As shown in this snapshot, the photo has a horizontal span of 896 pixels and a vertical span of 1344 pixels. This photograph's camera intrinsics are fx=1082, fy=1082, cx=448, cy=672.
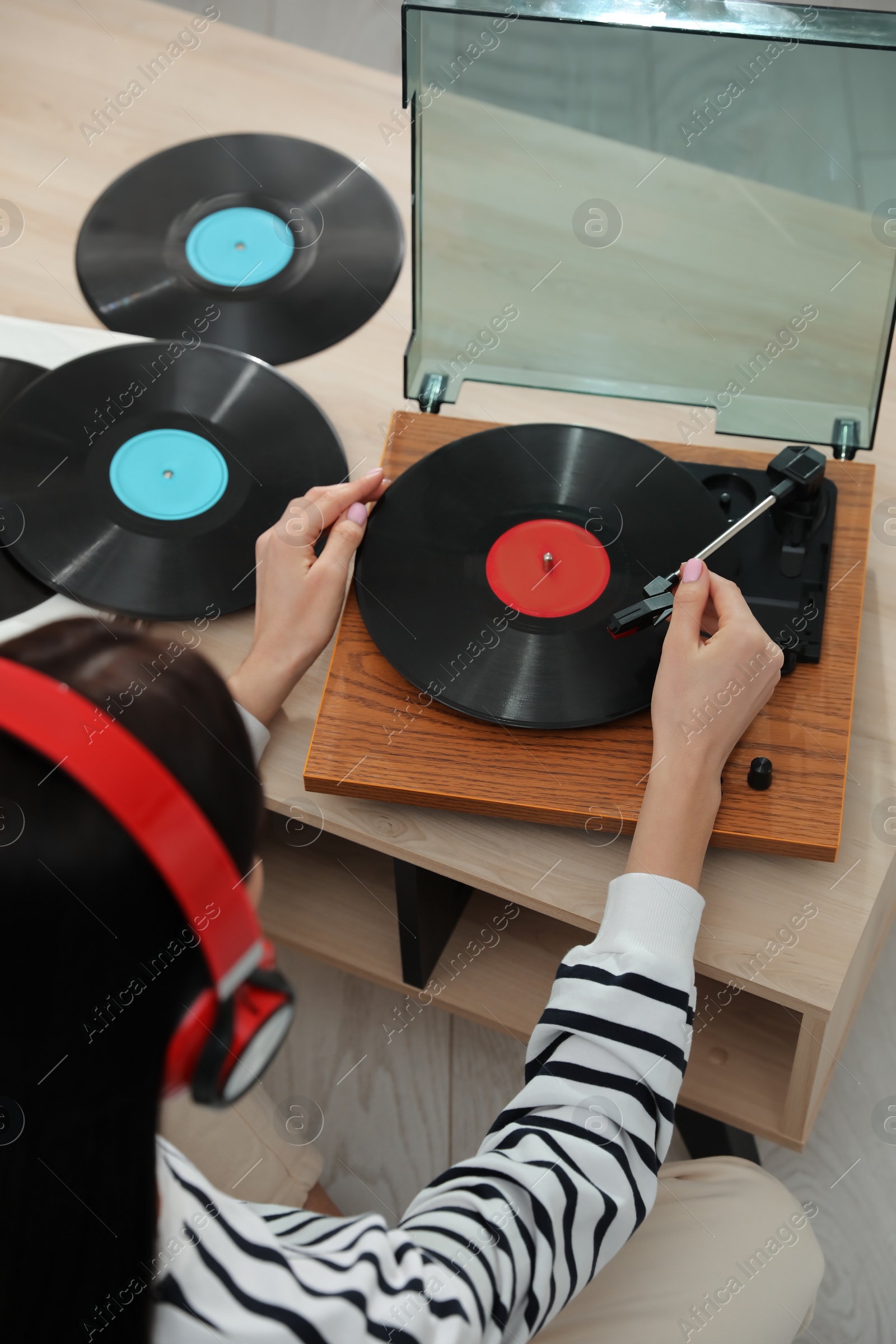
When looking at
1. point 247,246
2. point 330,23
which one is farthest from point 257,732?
point 330,23

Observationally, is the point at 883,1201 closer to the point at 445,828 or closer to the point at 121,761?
the point at 445,828

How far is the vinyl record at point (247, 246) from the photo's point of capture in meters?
1.30

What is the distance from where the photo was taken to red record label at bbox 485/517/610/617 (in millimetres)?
936

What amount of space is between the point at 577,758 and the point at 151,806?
1.80ft

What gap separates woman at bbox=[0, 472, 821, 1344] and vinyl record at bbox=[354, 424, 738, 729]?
0.04 metres

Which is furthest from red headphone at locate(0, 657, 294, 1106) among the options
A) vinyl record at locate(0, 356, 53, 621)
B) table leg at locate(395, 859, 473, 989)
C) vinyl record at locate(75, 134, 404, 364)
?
vinyl record at locate(75, 134, 404, 364)

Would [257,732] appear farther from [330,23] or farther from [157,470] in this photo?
[330,23]

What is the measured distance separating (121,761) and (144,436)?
0.82 metres

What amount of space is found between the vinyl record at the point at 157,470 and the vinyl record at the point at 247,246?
14cm

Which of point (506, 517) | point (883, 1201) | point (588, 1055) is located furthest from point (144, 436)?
point (883, 1201)

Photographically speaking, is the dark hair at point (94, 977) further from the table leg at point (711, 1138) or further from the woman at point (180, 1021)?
A: the table leg at point (711, 1138)

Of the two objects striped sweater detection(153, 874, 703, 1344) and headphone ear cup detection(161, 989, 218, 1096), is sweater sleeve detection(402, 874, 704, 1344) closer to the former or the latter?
striped sweater detection(153, 874, 703, 1344)

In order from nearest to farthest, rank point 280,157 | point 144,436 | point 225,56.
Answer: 1. point 144,436
2. point 280,157
3. point 225,56

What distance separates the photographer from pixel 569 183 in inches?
45.3
